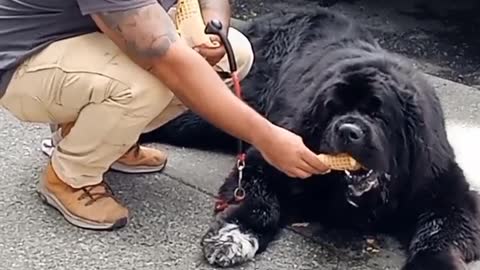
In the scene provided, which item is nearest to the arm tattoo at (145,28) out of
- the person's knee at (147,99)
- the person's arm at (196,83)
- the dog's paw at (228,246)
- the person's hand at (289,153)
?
the person's arm at (196,83)

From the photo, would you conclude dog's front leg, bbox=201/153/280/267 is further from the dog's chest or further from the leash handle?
the leash handle

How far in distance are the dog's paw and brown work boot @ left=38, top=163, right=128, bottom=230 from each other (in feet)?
1.19

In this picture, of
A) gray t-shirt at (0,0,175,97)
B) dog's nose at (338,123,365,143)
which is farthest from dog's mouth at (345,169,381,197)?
gray t-shirt at (0,0,175,97)

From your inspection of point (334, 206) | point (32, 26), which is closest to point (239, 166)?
point (334, 206)

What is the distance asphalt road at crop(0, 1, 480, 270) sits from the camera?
10.5 ft

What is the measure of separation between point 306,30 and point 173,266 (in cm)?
138

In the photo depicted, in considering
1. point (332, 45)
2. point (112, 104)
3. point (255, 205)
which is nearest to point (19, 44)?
point (112, 104)

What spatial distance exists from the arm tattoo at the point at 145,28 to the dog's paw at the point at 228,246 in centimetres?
67

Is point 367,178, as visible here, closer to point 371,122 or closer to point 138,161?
point 371,122

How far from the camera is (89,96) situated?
3.24m

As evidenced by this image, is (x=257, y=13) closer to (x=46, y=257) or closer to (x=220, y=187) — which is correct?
(x=220, y=187)

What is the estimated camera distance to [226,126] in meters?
2.95

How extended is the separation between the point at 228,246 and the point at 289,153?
1.64 feet

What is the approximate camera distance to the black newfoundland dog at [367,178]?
309 cm
